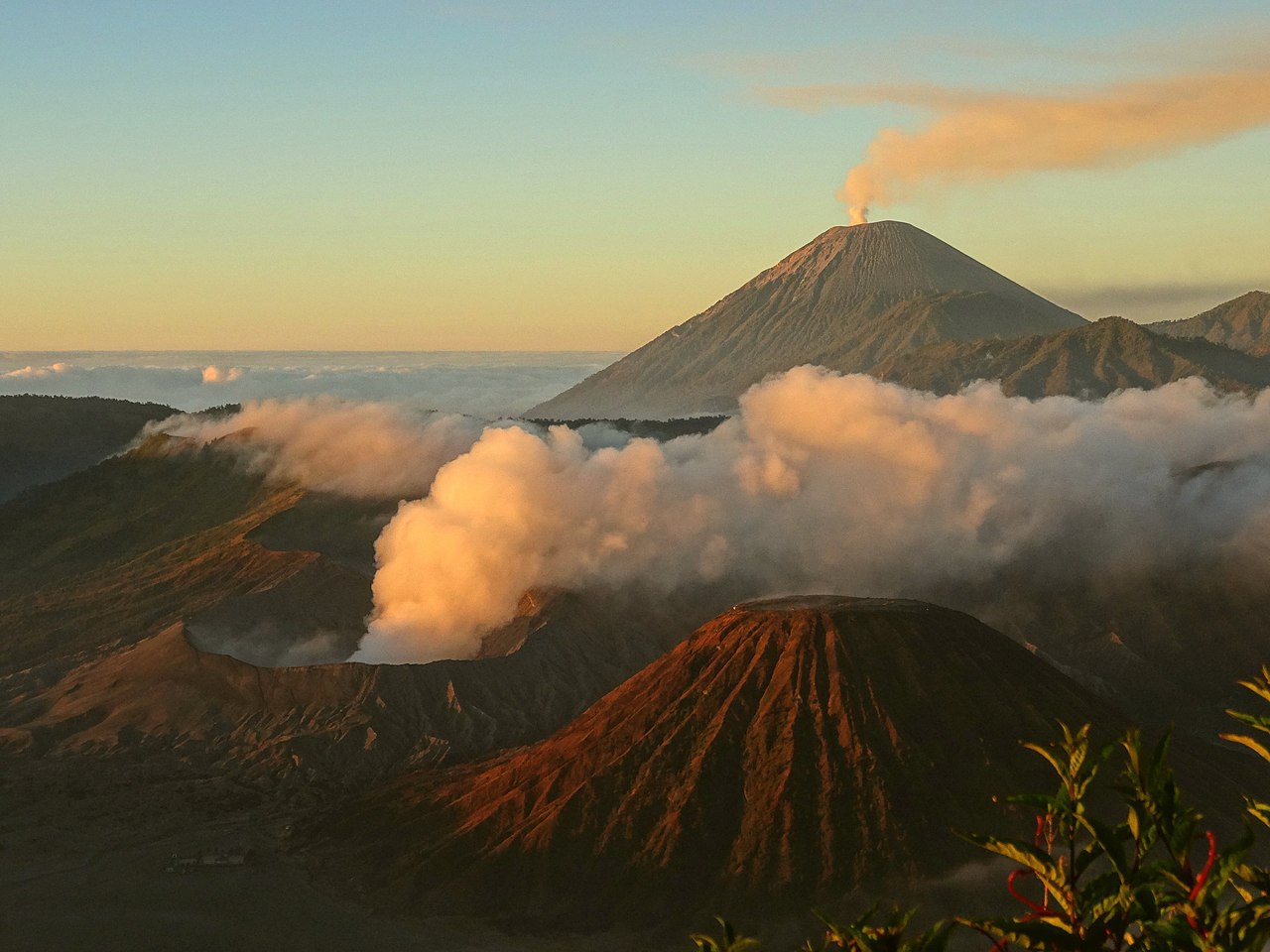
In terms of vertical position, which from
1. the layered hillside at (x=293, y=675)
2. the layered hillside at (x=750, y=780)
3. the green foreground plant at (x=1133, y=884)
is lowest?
the layered hillside at (x=293, y=675)

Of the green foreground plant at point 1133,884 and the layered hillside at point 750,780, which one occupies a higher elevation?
the green foreground plant at point 1133,884

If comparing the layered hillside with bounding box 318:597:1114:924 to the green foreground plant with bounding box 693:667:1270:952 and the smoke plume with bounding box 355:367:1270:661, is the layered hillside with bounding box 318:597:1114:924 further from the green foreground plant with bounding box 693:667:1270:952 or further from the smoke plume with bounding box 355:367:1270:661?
the green foreground plant with bounding box 693:667:1270:952

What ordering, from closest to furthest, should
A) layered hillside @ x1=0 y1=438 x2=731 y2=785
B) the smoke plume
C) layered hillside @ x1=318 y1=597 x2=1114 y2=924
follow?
layered hillside @ x1=318 y1=597 x2=1114 y2=924
layered hillside @ x1=0 y1=438 x2=731 y2=785
the smoke plume

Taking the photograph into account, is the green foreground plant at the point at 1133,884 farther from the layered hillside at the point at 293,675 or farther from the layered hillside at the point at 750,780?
the layered hillside at the point at 293,675

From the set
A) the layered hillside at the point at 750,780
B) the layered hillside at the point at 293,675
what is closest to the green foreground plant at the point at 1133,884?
the layered hillside at the point at 750,780

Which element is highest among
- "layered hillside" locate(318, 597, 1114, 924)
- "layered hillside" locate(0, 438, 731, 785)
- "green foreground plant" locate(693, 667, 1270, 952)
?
"green foreground plant" locate(693, 667, 1270, 952)

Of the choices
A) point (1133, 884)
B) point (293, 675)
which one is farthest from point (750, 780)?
point (1133, 884)

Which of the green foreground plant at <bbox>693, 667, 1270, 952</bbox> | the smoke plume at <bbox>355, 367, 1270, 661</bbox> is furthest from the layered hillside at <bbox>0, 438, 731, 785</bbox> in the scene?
the green foreground plant at <bbox>693, 667, 1270, 952</bbox>

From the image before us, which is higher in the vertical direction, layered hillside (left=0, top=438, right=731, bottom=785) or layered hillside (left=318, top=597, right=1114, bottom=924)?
layered hillside (left=318, top=597, right=1114, bottom=924)

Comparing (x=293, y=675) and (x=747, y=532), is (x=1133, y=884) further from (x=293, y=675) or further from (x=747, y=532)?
(x=747, y=532)
